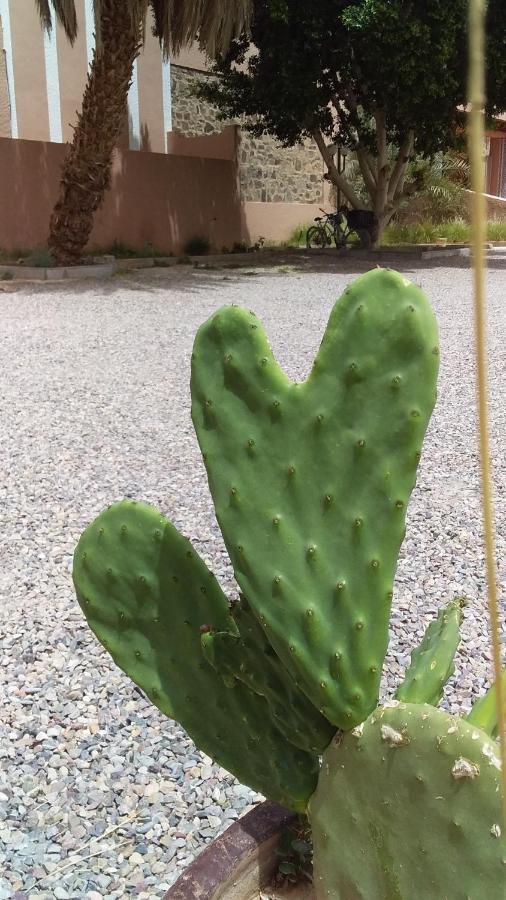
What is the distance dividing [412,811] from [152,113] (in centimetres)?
1582

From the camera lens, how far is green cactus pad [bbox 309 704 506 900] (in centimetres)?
92

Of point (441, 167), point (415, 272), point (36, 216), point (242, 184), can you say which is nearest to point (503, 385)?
point (415, 272)

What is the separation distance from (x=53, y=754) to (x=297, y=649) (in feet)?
3.93

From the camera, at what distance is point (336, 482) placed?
103 cm

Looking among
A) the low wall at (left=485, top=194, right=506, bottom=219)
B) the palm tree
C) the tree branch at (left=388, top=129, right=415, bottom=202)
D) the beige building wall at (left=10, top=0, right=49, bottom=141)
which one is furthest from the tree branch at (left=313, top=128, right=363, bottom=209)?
the low wall at (left=485, top=194, right=506, bottom=219)

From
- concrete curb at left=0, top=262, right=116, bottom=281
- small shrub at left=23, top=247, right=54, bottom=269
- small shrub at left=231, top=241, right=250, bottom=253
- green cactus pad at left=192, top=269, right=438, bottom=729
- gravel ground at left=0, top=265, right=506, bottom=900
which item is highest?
small shrub at left=231, top=241, right=250, bottom=253

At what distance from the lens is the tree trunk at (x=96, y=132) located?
9.33 meters

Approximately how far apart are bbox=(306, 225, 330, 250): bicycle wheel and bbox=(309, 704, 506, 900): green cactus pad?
15426 mm

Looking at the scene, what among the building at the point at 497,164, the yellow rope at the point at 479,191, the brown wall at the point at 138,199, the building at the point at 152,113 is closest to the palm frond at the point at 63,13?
the building at the point at 152,113

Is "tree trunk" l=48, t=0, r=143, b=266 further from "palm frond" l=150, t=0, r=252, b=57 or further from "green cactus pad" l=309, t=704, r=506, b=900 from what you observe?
"green cactus pad" l=309, t=704, r=506, b=900

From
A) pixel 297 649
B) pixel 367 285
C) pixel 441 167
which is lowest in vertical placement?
pixel 297 649

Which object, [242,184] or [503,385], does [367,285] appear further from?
[242,184]

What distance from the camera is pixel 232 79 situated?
1310 cm

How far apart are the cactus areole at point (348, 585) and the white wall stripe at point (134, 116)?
1489 cm
